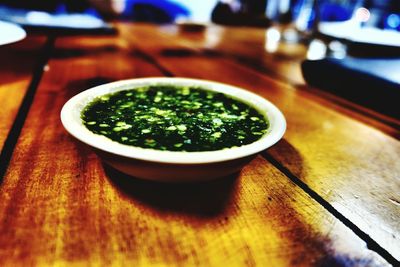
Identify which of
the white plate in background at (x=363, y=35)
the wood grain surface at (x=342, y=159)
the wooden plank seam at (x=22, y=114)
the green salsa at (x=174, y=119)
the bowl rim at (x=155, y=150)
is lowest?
the wood grain surface at (x=342, y=159)

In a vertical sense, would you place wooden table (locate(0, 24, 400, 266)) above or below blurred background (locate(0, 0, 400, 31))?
below

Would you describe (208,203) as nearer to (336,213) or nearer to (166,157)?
(166,157)

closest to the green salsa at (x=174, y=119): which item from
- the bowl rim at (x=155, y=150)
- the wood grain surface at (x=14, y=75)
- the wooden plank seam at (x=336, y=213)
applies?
the bowl rim at (x=155, y=150)

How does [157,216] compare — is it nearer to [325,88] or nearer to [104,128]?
[104,128]

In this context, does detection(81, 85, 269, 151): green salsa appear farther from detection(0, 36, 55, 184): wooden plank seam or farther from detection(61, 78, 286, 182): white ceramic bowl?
detection(0, 36, 55, 184): wooden plank seam

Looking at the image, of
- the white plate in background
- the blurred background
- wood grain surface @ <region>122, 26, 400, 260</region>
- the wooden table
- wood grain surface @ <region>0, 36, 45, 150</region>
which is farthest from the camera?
the blurred background

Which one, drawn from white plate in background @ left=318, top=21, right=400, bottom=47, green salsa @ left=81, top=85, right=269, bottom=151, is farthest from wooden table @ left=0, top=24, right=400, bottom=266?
white plate in background @ left=318, top=21, right=400, bottom=47

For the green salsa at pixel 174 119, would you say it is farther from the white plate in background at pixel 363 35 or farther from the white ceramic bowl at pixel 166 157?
the white plate in background at pixel 363 35
